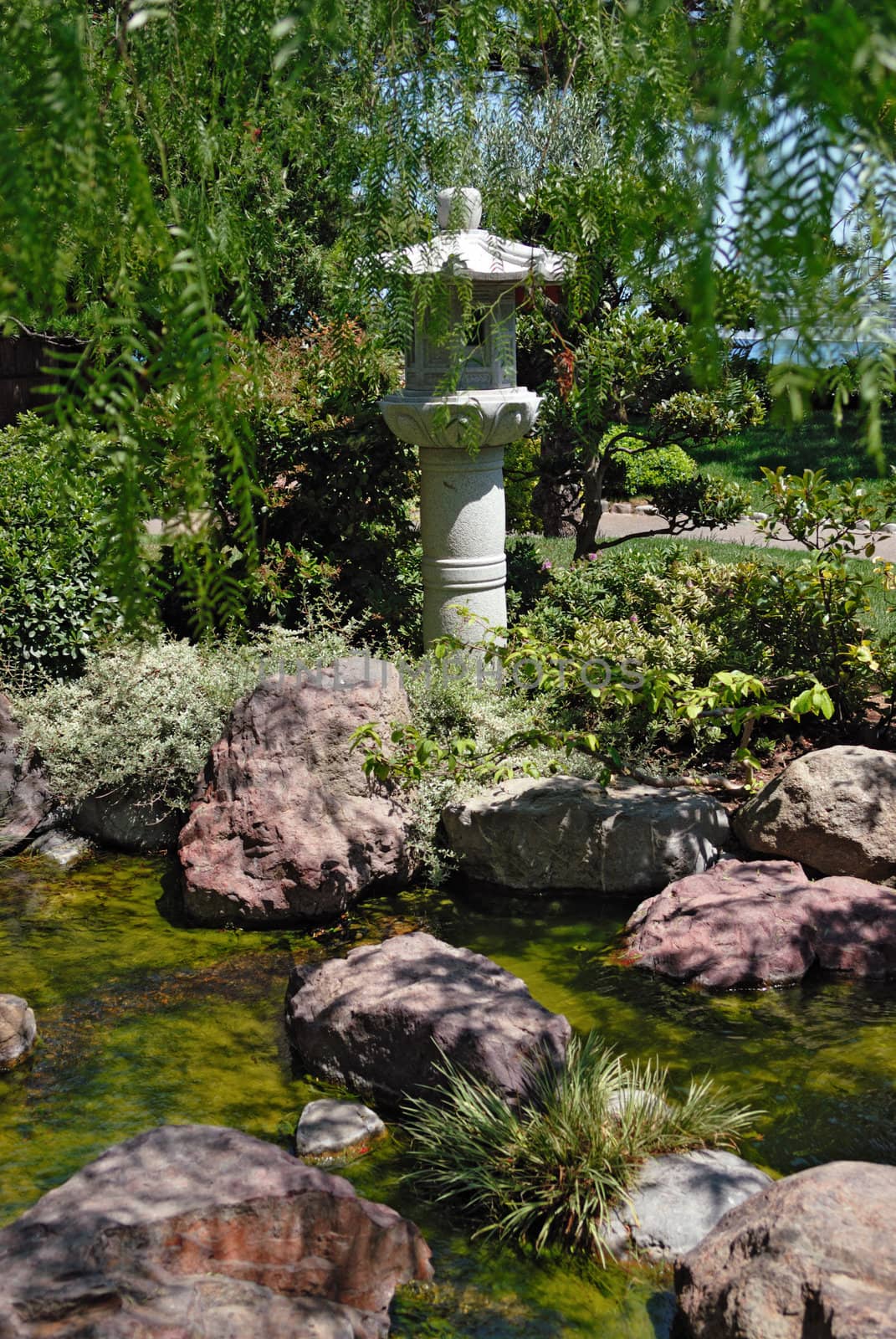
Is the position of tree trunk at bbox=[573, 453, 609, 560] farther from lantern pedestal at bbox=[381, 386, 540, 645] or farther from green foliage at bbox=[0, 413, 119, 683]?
green foliage at bbox=[0, 413, 119, 683]

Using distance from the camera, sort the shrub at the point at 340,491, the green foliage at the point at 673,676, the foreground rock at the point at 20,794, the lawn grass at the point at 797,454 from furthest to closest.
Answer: the lawn grass at the point at 797,454
the shrub at the point at 340,491
the foreground rock at the point at 20,794
the green foliage at the point at 673,676

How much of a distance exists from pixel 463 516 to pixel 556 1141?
436cm

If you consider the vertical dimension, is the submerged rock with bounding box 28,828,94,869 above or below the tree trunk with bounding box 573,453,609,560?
below

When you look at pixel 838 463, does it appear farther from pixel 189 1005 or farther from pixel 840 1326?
pixel 840 1326

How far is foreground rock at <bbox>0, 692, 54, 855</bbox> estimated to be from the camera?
6984mm

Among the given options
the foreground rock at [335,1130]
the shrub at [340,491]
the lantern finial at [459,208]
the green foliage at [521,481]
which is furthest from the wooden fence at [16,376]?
the foreground rock at [335,1130]

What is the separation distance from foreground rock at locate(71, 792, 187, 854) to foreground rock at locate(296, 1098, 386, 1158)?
110 inches

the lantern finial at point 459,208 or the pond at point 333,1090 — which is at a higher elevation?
the lantern finial at point 459,208

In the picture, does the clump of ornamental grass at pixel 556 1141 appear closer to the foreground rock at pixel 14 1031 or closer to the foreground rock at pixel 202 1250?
the foreground rock at pixel 202 1250

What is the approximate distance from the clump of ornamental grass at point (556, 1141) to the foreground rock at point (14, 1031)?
1477 millimetres

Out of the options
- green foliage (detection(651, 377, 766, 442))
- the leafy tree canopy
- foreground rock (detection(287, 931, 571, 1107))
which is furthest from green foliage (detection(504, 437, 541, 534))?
the leafy tree canopy

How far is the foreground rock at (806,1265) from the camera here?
2.89 metres

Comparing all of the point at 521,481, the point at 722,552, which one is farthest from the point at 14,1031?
the point at 722,552

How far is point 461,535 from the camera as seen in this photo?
759cm
